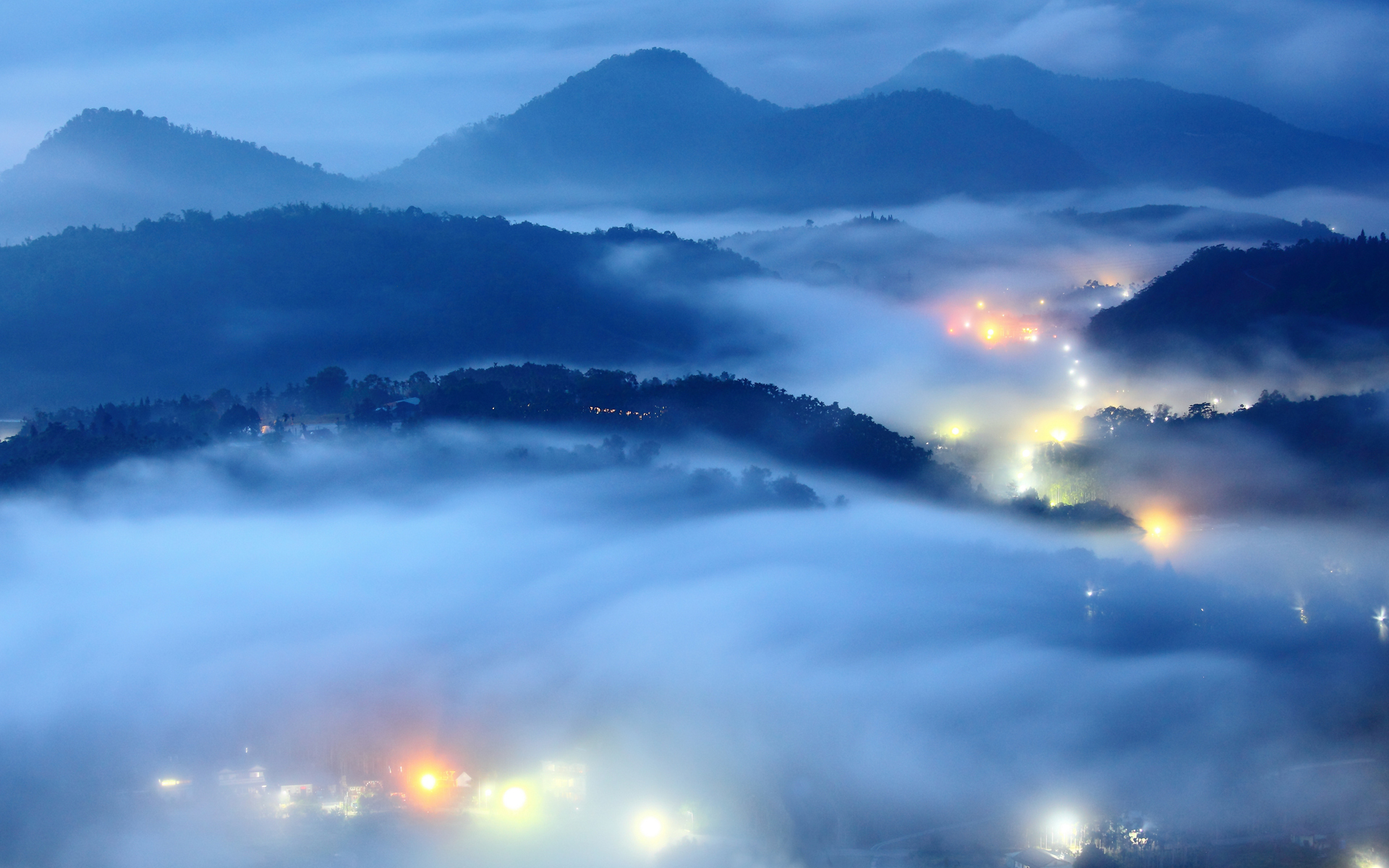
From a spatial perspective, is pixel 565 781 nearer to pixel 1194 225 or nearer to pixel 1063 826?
pixel 1063 826

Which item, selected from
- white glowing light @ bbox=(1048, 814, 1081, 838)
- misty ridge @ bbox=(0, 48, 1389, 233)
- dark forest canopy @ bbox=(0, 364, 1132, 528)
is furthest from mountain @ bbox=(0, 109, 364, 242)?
white glowing light @ bbox=(1048, 814, 1081, 838)

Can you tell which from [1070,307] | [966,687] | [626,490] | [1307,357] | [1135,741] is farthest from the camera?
[1070,307]

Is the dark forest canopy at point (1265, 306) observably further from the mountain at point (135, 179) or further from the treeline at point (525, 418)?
the mountain at point (135, 179)

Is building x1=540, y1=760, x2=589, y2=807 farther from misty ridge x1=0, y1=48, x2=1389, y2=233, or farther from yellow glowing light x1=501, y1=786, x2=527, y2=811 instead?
misty ridge x1=0, y1=48, x2=1389, y2=233

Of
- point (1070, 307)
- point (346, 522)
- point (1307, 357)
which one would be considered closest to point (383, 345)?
point (346, 522)

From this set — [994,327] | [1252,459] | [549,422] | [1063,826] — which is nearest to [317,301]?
[549,422]

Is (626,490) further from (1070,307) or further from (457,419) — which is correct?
(1070,307)
